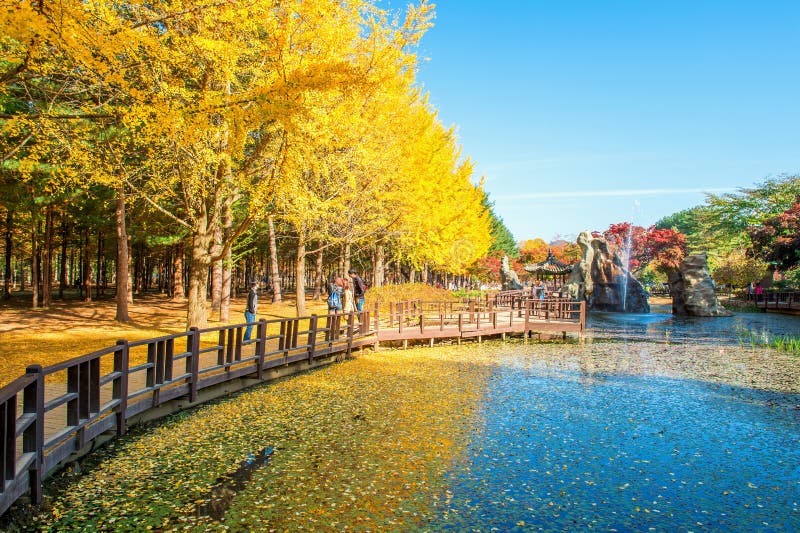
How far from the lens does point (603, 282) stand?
3953 centimetres

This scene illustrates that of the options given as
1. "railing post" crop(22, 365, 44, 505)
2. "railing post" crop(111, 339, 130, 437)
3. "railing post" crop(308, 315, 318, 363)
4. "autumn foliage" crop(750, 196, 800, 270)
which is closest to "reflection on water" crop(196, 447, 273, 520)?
"railing post" crop(22, 365, 44, 505)

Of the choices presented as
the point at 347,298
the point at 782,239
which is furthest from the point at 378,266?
the point at 782,239

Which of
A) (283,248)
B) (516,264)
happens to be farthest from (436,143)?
(516,264)

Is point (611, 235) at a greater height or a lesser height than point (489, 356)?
greater

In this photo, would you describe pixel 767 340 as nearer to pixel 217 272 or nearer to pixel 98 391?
pixel 217 272

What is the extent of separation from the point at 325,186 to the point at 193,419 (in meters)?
11.5

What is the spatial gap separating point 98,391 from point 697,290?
3466 centimetres

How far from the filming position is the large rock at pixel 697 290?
111ft

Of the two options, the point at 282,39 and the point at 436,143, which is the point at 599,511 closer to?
the point at 282,39

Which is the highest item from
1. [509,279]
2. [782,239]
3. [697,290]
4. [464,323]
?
[782,239]

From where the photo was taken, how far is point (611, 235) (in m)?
56.0

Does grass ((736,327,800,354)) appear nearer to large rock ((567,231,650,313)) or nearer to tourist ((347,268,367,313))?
large rock ((567,231,650,313))

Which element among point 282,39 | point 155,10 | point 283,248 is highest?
point 155,10

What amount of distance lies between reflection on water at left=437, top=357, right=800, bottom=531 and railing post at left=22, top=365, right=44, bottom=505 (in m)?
3.71
